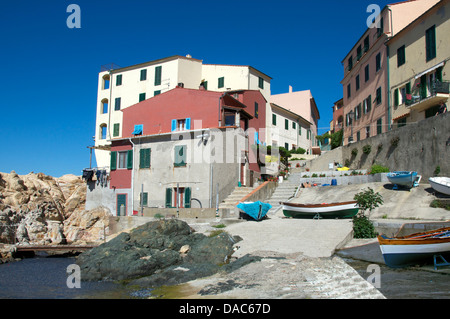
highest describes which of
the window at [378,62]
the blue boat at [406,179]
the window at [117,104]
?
the window at [378,62]

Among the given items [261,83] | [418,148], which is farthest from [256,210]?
[261,83]

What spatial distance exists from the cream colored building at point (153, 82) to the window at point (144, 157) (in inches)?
409

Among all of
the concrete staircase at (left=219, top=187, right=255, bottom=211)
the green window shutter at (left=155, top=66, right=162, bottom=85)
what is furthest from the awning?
the green window shutter at (left=155, top=66, right=162, bottom=85)

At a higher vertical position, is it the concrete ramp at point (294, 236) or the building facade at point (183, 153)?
the building facade at point (183, 153)

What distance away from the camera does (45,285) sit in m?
13.2

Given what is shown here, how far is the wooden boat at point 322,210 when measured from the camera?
17594 mm

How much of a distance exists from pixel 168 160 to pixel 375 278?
1919 centimetres

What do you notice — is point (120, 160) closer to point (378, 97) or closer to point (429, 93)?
point (378, 97)

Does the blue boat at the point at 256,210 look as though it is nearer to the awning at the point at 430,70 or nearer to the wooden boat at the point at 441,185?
the wooden boat at the point at 441,185

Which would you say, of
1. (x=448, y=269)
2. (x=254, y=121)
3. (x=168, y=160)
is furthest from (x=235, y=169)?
(x=448, y=269)

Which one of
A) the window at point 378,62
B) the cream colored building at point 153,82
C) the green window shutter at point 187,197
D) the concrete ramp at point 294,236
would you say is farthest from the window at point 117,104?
the concrete ramp at point 294,236

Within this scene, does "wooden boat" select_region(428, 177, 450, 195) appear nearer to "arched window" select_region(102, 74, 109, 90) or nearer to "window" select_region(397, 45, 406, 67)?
"window" select_region(397, 45, 406, 67)

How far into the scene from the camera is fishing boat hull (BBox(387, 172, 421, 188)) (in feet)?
62.1

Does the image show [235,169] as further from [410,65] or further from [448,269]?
[448,269]
